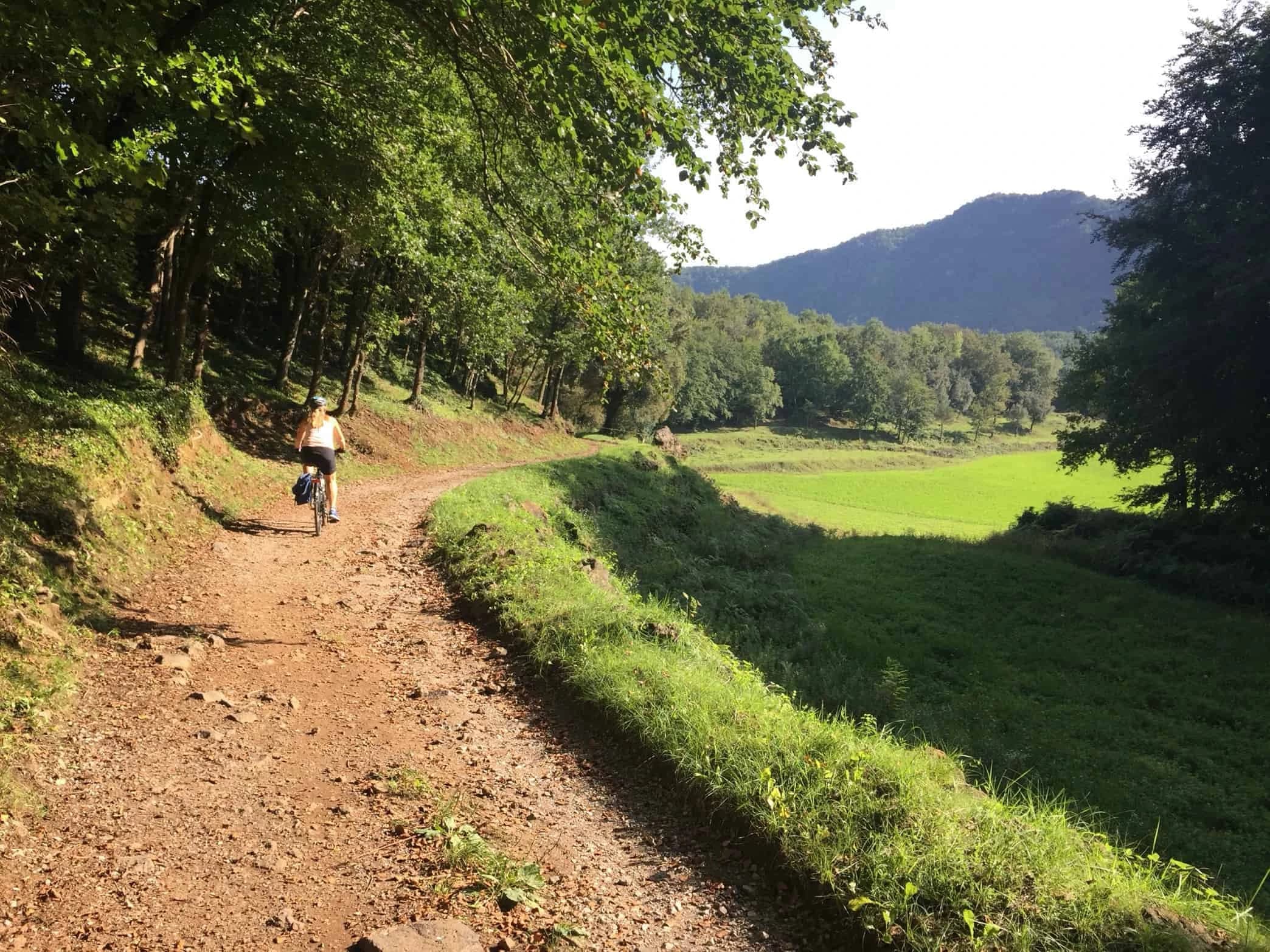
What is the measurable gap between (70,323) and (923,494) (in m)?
53.8

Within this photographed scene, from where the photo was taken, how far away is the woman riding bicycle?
35.4 feet

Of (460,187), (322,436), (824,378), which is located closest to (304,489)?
(322,436)

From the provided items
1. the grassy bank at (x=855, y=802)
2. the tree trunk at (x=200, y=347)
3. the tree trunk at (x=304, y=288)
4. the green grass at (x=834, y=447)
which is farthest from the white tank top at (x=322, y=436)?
the green grass at (x=834, y=447)

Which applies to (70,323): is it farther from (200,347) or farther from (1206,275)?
(1206,275)

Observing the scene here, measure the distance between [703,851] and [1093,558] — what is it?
26.6 meters

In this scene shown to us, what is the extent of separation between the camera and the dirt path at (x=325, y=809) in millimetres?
3357

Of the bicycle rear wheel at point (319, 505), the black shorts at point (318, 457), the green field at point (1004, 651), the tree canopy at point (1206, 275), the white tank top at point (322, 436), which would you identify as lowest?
the green field at point (1004, 651)

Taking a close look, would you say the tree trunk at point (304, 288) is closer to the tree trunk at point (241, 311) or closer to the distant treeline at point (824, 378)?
the tree trunk at point (241, 311)

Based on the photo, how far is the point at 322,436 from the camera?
10930 millimetres

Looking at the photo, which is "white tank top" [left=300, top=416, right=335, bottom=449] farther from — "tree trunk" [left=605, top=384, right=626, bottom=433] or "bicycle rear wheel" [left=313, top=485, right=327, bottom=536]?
"tree trunk" [left=605, top=384, right=626, bottom=433]

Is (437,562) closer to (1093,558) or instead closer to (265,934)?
(265,934)

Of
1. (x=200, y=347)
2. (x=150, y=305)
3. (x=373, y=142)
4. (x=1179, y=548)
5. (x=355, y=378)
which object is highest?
(x=373, y=142)

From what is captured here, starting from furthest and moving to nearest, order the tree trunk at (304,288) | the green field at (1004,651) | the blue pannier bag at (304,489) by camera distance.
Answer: the tree trunk at (304,288)
the blue pannier bag at (304,489)
the green field at (1004,651)

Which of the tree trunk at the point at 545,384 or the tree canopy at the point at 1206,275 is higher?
the tree canopy at the point at 1206,275
